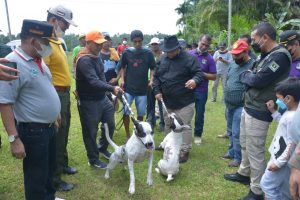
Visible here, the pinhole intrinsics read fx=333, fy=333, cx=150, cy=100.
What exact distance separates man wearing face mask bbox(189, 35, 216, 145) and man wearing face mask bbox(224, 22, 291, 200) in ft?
6.95

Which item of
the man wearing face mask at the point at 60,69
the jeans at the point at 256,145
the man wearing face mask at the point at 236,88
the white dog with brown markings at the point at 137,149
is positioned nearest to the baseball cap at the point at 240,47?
the man wearing face mask at the point at 236,88

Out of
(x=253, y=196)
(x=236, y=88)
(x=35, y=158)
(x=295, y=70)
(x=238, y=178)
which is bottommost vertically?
(x=238, y=178)

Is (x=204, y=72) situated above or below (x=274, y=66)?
below

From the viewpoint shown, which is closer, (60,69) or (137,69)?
(60,69)

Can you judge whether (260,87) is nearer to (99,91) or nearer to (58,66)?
(99,91)

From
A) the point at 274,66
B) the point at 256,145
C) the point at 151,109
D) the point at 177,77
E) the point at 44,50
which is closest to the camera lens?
the point at 44,50

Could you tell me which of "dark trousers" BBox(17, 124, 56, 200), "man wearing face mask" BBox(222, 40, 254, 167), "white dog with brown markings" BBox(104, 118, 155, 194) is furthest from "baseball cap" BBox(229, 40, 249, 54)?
"dark trousers" BBox(17, 124, 56, 200)

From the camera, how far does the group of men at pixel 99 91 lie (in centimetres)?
309

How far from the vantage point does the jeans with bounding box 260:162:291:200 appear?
326cm

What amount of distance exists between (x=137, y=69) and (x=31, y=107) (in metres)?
3.43

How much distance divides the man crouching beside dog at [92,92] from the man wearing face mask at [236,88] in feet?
5.83

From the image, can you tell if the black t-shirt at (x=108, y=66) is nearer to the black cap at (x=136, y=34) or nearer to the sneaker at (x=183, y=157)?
the black cap at (x=136, y=34)

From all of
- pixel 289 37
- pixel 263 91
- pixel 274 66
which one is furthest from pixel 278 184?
pixel 289 37

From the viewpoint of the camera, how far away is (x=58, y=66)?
4.14 m
